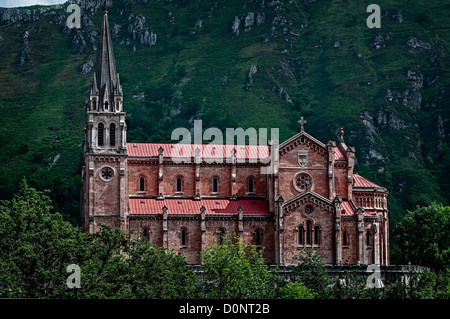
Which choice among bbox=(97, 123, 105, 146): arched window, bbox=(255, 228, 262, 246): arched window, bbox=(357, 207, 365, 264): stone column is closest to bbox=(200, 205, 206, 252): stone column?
bbox=(255, 228, 262, 246): arched window

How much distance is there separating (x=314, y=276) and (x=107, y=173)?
27.9 meters

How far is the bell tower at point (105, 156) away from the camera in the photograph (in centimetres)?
10056

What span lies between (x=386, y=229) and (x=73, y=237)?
4331cm

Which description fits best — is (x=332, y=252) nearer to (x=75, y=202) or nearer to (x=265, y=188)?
(x=265, y=188)

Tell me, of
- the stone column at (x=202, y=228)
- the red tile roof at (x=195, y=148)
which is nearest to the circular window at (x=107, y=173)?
the red tile roof at (x=195, y=148)

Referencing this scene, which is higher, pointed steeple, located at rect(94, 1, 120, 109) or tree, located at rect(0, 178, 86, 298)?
pointed steeple, located at rect(94, 1, 120, 109)

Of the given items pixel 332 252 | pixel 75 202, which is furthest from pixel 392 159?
pixel 332 252

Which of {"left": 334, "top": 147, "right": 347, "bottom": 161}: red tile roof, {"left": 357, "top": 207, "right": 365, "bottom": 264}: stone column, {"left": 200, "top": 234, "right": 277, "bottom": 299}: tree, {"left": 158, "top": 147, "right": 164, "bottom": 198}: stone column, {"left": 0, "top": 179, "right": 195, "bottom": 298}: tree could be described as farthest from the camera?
{"left": 334, "top": 147, "right": 347, "bottom": 161}: red tile roof

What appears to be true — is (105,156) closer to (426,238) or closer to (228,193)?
(228,193)

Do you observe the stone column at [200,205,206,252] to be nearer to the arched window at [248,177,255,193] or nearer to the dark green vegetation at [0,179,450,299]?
the arched window at [248,177,255,193]

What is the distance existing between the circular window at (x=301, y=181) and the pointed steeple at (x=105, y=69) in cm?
2337

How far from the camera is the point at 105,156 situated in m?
102

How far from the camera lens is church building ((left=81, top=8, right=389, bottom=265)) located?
101438 millimetres

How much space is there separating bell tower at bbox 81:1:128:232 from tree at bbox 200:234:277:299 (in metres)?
18.6
